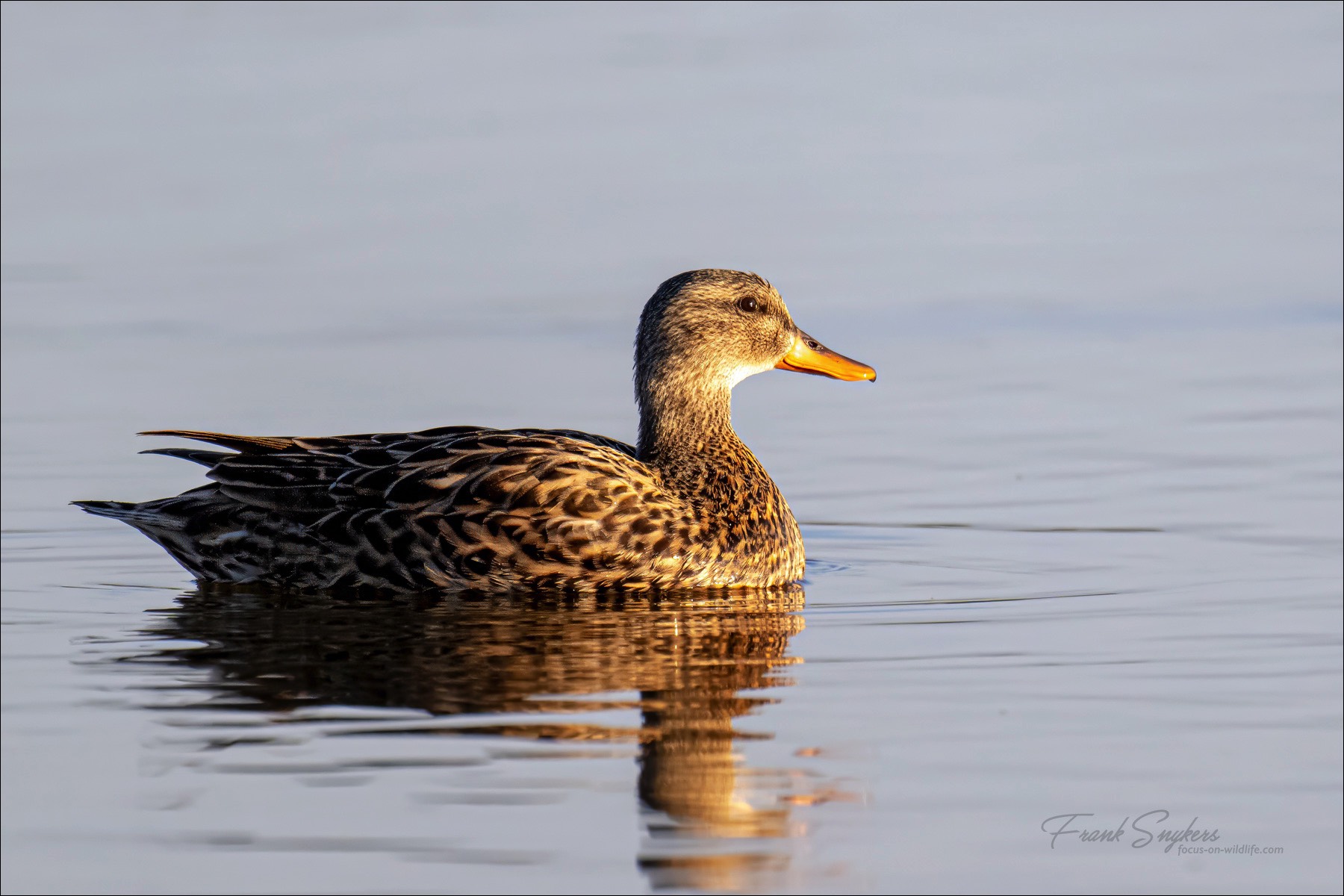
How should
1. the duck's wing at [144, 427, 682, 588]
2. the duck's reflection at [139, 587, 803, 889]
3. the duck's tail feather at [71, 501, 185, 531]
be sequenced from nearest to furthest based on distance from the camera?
the duck's reflection at [139, 587, 803, 889]
the duck's wing at [144, 427, 682, 588]
the duck's tail feather at [71, 501, 185, 531]

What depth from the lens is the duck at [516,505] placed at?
10.6 m

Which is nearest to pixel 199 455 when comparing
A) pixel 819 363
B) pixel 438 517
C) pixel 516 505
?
pixel 438 517

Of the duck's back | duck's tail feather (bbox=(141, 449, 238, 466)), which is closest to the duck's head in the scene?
the duck's back

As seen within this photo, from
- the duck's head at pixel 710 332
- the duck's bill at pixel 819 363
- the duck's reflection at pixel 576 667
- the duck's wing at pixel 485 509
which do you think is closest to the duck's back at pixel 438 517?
the duck's wing at pixel 485 509

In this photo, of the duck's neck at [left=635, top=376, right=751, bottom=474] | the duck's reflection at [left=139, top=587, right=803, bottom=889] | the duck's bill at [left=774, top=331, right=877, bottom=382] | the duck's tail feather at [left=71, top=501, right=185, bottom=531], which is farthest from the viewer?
the duck's bill at [left=774, top=331, right=877, bottom=382]

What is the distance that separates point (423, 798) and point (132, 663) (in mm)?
2575

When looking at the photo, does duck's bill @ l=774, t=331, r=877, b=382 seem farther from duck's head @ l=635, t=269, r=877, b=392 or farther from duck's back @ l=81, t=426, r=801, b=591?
duck's back @ l=81, t=426, r=801, b=591

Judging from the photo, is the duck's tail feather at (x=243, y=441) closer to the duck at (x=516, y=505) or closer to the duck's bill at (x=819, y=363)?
the duck at (x=516, y=505)

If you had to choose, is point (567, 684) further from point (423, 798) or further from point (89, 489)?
point (89, 489)

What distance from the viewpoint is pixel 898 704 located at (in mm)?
8109

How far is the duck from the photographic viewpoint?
10.6m

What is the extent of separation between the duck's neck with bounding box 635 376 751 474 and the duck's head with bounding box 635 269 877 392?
18mm

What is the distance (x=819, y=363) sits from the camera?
1238 centimetres

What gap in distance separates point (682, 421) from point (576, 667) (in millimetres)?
3059
